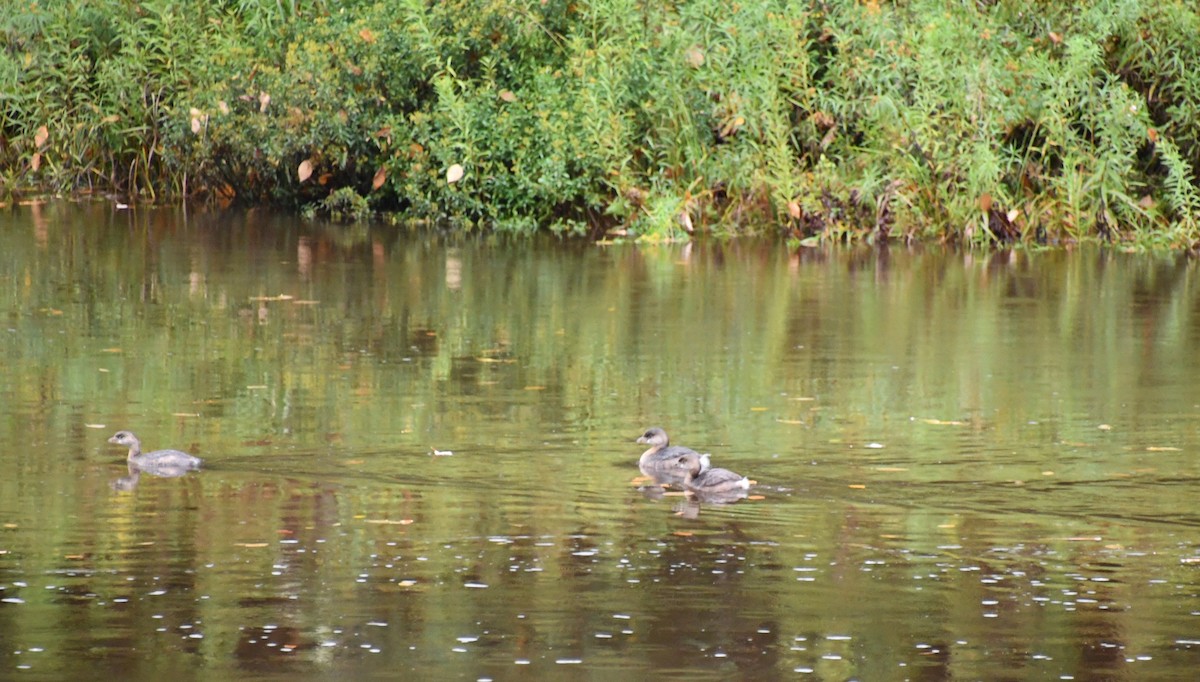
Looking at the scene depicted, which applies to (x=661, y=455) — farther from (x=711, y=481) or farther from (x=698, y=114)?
(x=698, y=114)

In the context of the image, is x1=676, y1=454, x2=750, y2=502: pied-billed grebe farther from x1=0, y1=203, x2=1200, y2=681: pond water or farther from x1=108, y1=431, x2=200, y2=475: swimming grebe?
x1=108, y1=431, x2=200, y2=475: swimming grebe

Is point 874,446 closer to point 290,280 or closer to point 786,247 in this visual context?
point 290,280

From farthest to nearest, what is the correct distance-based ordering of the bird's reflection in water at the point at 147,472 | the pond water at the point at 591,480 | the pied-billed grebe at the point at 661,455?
1. the pied-billed grebe at the point at 661,455
2. the bird's reflection in water at the point at 147,472
3. the pond water at the point at 591,480

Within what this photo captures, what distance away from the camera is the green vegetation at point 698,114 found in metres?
25.6

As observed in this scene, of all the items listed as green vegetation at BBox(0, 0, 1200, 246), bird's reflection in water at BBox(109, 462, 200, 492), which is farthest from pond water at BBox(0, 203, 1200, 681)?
green vegetation at BBox(0, 0, 1200, 246)

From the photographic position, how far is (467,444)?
1234 cm

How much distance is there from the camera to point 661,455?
11.6m

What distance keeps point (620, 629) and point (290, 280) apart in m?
12.9

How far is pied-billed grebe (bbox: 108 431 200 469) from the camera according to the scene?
448 inches

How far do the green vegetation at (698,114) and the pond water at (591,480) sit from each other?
4.52 meters

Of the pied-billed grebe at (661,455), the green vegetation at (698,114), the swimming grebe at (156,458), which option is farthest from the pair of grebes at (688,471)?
the green vegetation at (698,114)

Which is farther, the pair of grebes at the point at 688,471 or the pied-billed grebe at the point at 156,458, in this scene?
the pied-billed grebe at the point at 156,458

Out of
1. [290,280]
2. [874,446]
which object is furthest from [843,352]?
[290,280]

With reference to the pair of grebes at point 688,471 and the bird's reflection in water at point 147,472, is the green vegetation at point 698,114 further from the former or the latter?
the bird's reflection in water at point 147,472
